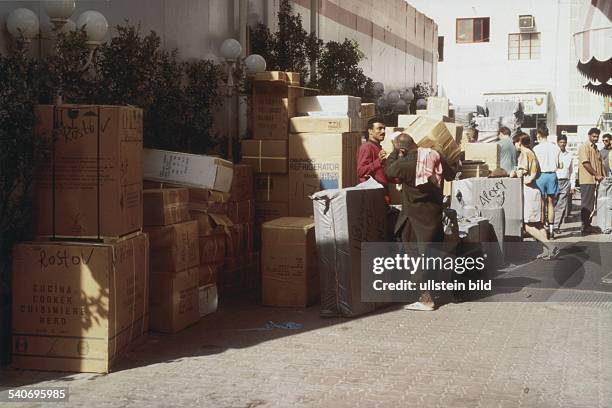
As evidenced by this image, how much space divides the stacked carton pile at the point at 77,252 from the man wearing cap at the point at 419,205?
9.94 ft

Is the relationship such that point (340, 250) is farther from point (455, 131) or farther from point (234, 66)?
point (455, 131)

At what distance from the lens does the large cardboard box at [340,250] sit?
8.26 metres

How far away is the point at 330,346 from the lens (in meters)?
7.08

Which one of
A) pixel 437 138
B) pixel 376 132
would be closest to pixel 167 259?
pixel 376 132

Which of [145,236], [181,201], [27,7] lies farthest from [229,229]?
[27,7]

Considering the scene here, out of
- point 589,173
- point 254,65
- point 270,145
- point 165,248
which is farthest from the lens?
point 589,173

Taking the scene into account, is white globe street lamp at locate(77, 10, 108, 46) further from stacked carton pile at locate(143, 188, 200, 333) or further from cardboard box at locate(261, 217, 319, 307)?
cardboard box at locate(261, 217, 319, 307)

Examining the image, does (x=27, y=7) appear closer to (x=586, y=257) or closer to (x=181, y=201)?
(x=181, y=201)

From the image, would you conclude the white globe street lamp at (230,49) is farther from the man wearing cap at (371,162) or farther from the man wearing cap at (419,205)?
the man wearing cap at (419,205)

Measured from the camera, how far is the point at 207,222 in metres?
8.59

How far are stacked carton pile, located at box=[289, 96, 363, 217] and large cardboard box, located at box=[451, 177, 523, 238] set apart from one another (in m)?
1.93

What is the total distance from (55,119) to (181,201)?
170cm

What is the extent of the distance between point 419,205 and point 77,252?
11.7 ft

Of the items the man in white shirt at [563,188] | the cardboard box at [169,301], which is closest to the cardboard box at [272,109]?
the cardboard box at [169,301]
